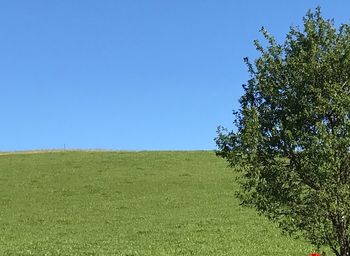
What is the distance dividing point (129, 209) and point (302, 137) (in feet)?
97.4

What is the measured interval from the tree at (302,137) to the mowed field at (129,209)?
441 inches

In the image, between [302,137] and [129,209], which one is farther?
[129,209]

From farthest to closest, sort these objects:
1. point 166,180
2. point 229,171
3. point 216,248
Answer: point 229,171 → point 166,180 → point 216,248

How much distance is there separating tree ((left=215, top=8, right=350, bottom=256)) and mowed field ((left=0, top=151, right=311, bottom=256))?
1120 cm

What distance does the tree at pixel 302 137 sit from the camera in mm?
13648

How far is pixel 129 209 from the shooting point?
41.9 meters

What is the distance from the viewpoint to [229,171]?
59594mm

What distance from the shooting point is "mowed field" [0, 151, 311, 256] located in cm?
2762

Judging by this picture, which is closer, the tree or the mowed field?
the tree

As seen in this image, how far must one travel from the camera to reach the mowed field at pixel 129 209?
27.6 meters

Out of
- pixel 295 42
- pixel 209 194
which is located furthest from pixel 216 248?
pixel 209 194

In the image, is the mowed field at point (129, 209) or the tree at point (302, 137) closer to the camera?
the tree at point (302, 137)

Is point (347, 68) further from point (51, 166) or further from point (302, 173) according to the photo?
point (51, 166)

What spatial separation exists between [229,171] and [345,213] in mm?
45682
